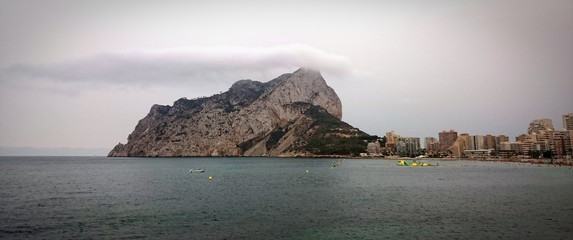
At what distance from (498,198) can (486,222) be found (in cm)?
2433

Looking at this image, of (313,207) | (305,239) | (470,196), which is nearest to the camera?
(305,239)

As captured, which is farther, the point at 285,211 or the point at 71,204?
the point at 71,204

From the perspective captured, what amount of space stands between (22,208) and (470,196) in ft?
239

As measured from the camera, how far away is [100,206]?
198 ft

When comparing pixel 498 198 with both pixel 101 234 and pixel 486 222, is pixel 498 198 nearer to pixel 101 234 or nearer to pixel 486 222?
pixel 486 222

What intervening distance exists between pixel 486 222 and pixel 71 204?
196 ft

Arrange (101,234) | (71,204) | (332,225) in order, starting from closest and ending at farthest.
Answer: (101,234) → (332,225) → (71,204)

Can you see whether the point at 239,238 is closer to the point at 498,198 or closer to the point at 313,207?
the point at 313,207

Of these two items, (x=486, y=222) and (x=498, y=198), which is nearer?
(x=486, y=222)

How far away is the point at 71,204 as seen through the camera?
206 ft

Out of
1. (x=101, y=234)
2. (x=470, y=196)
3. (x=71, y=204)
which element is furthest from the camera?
(x=470, y=196)

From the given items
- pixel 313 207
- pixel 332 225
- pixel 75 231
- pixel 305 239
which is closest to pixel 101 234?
pixel 75 231

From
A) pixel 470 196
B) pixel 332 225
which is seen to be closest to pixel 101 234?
pixel 332 225

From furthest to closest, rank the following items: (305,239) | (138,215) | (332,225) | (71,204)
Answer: (71,204), (138,215), (332,225), (305,239)
